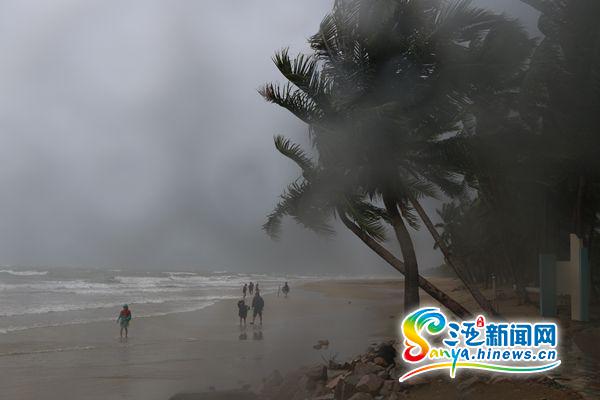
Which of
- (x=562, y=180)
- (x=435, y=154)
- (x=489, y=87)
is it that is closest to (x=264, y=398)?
(x=435, y=154)

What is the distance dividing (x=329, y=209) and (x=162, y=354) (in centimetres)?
889

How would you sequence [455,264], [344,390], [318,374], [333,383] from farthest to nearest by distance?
[455,264]
[318,374]
[333,383]
[344,390]

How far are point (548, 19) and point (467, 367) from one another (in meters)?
11.1

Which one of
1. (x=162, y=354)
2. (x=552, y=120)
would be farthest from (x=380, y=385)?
(x=552, y=120)

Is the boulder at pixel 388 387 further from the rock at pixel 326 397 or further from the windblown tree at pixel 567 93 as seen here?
the windblown tree at pixel 567 93

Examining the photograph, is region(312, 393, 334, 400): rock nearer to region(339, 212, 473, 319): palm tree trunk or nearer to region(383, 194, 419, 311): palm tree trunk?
region(383, 194, 419, 311): palm tree trunk

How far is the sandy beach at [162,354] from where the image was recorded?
1188cm

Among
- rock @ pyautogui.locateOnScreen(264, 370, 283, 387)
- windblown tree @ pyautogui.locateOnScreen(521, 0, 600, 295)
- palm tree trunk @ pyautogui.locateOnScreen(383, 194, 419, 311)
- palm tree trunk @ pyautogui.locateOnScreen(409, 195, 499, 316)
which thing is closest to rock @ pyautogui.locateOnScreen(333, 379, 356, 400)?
palm tree trunk @ pyautogui.locateOnScreen(383, 194, 419, 311)

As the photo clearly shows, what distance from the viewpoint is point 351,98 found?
32.2ft

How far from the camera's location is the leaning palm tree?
1006 centimetres

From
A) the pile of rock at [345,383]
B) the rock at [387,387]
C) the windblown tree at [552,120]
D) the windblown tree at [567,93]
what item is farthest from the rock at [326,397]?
the windblown tree at [567,93]

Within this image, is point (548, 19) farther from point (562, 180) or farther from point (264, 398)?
point (264, 398)

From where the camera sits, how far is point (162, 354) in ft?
53.6

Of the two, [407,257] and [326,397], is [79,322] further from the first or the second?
[407,257]
